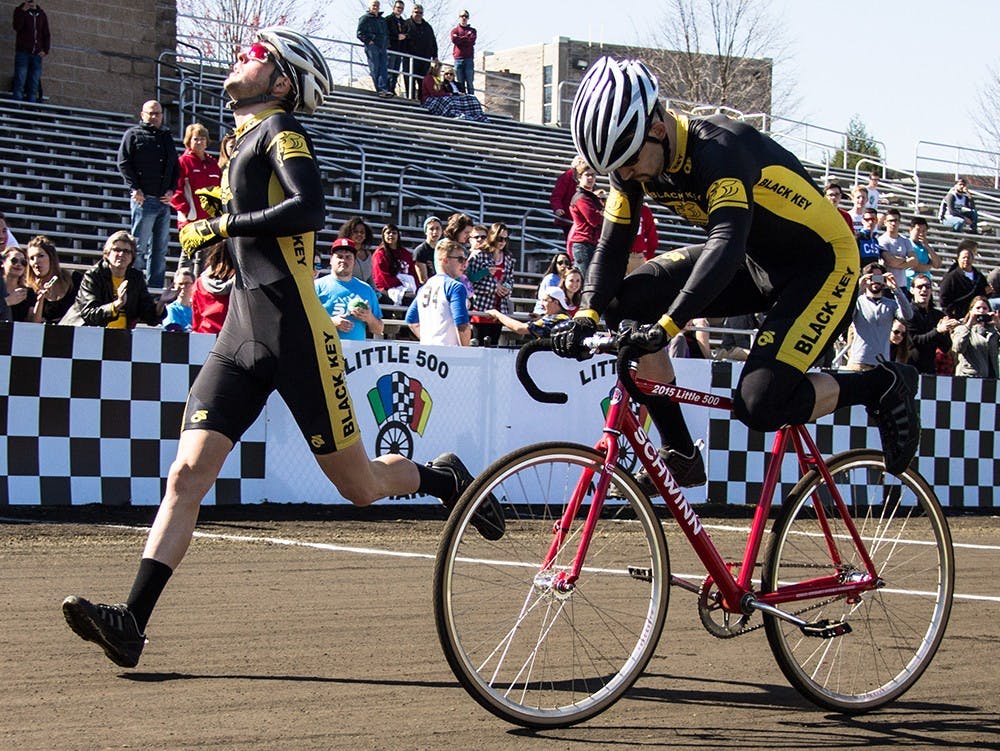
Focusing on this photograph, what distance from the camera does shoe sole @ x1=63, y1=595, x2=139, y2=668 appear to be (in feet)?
15.6

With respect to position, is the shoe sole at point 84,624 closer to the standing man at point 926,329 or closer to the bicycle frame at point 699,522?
the bicycle frame at point 699,522

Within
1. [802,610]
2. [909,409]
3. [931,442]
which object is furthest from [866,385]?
[931,442]

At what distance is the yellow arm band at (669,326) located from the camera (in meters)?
4.69

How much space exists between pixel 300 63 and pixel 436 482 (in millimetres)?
1833

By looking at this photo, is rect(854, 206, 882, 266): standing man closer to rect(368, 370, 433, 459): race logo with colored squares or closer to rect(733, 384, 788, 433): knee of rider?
rect(368, 370, 433, 459): race logo with colored squares

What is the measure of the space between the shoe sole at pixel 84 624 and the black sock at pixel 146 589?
0.13 m

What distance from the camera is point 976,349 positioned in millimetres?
15070

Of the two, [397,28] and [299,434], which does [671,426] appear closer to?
[299,434]

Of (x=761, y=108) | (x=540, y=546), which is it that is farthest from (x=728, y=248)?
(x=761, y=108)

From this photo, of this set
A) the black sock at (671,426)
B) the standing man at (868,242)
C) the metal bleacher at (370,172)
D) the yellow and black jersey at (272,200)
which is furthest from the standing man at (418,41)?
the black sock at (671,426)

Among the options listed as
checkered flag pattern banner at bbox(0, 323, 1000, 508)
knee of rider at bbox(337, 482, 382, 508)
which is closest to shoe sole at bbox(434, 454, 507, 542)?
knee of rider at bbox(337, 482, 382, 508)

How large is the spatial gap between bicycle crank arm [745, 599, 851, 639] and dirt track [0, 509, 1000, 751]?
279 millimetres

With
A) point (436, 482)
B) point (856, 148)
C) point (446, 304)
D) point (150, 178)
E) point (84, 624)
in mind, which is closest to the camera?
point (84, 624)

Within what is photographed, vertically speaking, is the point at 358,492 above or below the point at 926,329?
below
